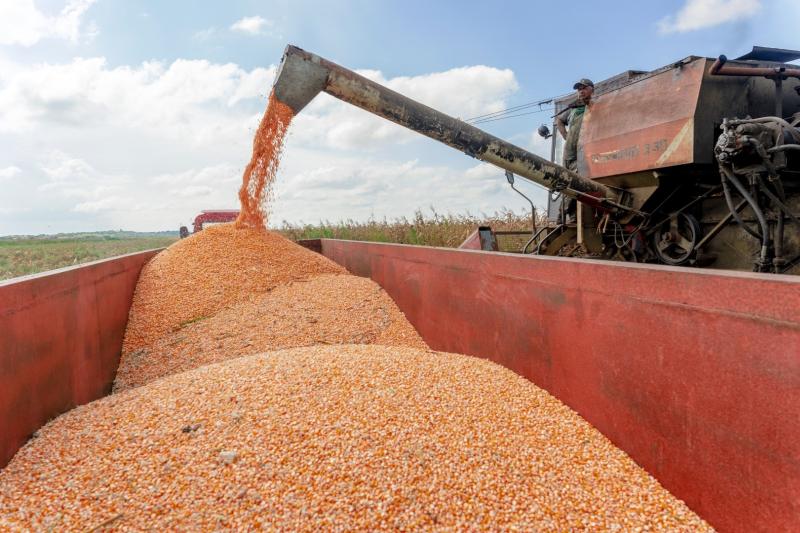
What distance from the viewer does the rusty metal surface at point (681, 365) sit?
4.27 ft

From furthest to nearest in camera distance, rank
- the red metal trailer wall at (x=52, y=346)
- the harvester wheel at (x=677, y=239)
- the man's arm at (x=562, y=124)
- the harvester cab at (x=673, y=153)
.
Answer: the man's arm at (x=562, y=124) < the harvester wheel at (x=677, y=239) < the harvester cab at (x=673, y=153) < the red metal trailer wall at (x=52, y=346)

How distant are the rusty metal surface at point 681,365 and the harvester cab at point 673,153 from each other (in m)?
1.37

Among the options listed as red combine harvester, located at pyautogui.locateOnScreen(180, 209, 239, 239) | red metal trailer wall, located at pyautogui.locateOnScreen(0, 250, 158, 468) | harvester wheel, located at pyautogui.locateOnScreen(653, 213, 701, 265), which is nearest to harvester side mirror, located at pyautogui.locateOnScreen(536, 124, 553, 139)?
harvester wheel, located at pyautogui.locateOnScreen(653, 213, 701, 265)

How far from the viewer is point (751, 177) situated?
275cm

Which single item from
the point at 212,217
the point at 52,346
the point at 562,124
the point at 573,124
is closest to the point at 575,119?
the point at 573,124

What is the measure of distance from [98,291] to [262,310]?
4.09ft

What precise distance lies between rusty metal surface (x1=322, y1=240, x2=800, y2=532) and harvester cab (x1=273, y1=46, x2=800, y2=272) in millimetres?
1371

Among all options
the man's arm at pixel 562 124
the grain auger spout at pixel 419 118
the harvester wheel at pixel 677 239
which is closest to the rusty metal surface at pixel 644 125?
the grain auger spout at pixel 419 118

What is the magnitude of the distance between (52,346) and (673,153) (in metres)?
3.67

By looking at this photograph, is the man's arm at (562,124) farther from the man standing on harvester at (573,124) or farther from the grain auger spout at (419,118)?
the grain auger spout at (419,118)

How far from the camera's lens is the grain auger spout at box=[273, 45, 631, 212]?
379 cm

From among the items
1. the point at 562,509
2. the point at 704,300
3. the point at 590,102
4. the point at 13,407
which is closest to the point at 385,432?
the point at 562,509

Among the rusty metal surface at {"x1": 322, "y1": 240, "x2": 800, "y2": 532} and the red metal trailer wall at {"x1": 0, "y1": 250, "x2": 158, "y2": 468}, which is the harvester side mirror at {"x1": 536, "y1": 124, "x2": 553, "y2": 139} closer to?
the rusty metal surface at {"x1": 322, "y1": 240, "x2": 800, "y2": 532}

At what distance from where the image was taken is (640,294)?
5.61ft
